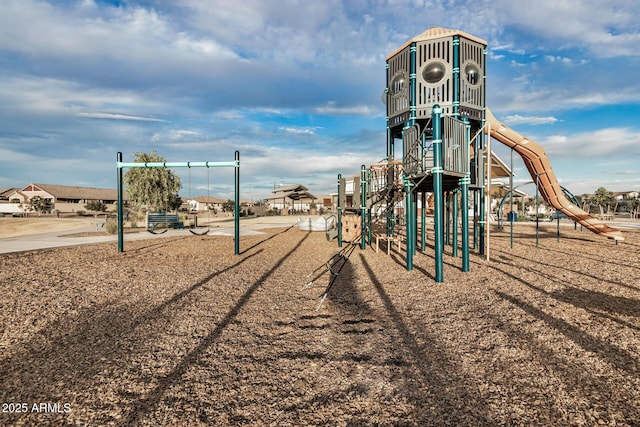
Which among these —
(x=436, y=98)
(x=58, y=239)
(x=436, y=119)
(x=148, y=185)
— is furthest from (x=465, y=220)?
(x=148, y=185)

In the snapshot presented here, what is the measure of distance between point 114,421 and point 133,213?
27388mm

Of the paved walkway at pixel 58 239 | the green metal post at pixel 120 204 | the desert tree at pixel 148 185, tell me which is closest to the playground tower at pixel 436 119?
the green metal post at pixel 120 204

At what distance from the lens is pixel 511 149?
1248cm

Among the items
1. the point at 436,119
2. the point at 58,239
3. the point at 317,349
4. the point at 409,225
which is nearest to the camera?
the point at 317,349

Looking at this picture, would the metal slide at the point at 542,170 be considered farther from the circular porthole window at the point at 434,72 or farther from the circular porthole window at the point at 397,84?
the circular porthole window at the point at 397,84

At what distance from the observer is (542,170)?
→ 12719mm

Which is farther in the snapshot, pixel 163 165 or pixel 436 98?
pixel 163 165

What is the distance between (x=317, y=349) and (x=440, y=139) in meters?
5.49

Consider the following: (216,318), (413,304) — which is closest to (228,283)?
(216,318)

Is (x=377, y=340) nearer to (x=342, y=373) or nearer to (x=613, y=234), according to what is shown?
(x=342, y=373)

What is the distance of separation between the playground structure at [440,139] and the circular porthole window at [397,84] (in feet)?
0.09

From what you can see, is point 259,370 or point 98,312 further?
point 98,312

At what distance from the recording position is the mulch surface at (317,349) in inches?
105

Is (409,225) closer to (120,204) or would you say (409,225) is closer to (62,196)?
(120,204)
